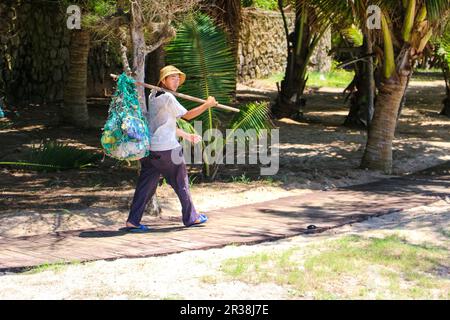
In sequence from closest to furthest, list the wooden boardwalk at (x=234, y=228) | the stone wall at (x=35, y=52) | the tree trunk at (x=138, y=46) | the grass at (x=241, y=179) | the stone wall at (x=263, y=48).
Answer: the wooden boardwalk at (x=234, y=228)
the tree trunk at (x=138, y=46)
the grass at (x=241, y=179)
the stone wall at (x=35, y=52)
the stone wall at (x=263, y=48)

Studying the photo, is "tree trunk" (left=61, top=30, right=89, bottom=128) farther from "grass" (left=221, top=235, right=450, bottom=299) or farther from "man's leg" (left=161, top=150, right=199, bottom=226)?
"grass" (left=221, top=235, right=450, bottom=299)

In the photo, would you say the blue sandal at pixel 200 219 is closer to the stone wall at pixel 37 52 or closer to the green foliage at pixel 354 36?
the green foliage at pixel 354 36

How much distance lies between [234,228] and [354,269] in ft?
6.56

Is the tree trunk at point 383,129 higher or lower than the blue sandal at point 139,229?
higher

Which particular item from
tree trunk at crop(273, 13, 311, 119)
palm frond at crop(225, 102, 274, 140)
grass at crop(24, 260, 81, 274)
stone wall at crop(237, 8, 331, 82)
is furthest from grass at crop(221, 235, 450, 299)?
stone wall at crop(237, 8, 331, 82)

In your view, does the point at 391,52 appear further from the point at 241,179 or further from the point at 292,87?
the point at 292,87

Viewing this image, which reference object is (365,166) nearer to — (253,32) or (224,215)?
(224,215)

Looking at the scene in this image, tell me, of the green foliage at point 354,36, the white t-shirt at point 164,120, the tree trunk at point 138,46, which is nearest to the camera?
the white t-shirt at point 164,120

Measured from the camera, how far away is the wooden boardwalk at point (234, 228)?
7.39m

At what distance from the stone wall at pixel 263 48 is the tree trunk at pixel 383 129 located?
521 inches

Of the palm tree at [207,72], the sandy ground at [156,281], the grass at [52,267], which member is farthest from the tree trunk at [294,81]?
the grass at [52,267]

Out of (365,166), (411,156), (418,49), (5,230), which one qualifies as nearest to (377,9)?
(418,49)

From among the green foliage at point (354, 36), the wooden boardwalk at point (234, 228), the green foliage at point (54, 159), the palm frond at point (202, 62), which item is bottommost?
the wooden boardwalk at point (234, 228)

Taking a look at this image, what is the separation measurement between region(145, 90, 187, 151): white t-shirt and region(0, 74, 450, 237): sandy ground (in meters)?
1.17
